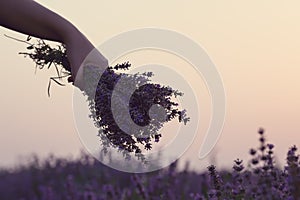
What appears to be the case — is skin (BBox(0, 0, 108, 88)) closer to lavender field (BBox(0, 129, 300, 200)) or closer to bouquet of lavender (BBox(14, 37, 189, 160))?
bouquet of lavender (BBox(14, 37, 189, 160))

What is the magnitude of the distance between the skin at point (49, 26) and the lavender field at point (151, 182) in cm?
103

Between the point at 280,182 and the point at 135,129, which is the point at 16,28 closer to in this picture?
the point at 135,129

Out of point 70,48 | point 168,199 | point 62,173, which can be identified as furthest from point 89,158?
point 70,48

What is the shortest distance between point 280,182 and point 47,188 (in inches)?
252

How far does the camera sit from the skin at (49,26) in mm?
3625

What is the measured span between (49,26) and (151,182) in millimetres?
4076

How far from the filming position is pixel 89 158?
11.1 m

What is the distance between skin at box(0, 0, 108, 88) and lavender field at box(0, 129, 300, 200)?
3.37ft

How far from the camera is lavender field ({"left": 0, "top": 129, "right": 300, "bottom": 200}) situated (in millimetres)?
4200

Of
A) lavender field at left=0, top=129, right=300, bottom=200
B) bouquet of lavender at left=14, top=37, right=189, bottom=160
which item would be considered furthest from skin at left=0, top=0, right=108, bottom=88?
lavender field at left=0, top=129, right=300, bottom=200

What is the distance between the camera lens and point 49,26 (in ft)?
12.0

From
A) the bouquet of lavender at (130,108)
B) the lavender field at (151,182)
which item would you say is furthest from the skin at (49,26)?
the lavender field at (151,182)

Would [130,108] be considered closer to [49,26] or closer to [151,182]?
[49,26]

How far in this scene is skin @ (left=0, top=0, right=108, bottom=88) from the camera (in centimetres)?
362
